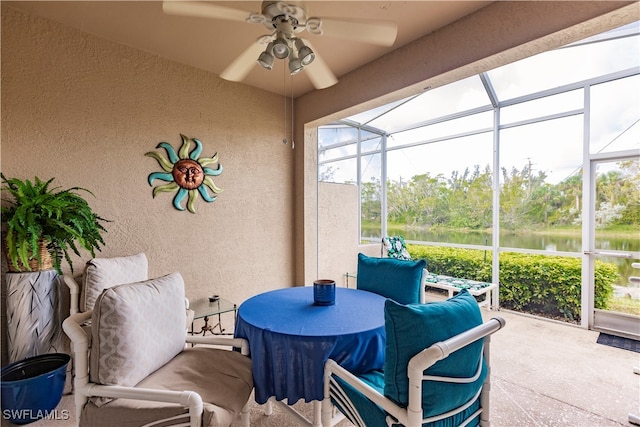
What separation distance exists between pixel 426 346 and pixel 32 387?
2298mm

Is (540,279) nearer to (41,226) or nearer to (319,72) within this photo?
(319,72)

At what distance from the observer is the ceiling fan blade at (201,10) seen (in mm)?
1432

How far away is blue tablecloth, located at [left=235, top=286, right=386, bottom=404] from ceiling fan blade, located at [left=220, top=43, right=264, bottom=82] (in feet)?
5.18

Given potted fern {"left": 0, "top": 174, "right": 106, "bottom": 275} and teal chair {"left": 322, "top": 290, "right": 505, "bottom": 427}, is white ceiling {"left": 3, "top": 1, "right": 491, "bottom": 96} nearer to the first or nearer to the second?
potted fern {"left": 0, "top": 174, "right": 106, "bottom": 275}

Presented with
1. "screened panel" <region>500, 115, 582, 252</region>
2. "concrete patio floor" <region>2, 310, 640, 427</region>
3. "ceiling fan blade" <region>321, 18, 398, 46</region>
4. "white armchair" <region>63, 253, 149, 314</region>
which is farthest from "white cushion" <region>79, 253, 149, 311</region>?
"screened panel" <region>500, 115, 582, 252</region>

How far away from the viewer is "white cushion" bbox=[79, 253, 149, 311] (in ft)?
Answer: 7.09

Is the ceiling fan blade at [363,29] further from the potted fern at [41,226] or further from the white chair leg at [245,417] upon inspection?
the white chair leg at [245,417]

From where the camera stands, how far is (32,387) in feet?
5.87

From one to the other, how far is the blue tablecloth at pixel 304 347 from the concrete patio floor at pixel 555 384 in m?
0.64

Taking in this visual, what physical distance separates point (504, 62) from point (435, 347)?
2.19m

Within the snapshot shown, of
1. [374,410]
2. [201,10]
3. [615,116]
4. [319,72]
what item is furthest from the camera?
[615,116]

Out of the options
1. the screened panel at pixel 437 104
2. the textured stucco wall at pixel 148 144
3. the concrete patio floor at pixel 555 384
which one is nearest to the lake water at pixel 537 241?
the concrete patio floor at pixel 555 384

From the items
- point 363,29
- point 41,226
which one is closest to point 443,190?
point 363,29

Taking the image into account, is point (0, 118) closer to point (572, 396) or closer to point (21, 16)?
point (21, 16)
